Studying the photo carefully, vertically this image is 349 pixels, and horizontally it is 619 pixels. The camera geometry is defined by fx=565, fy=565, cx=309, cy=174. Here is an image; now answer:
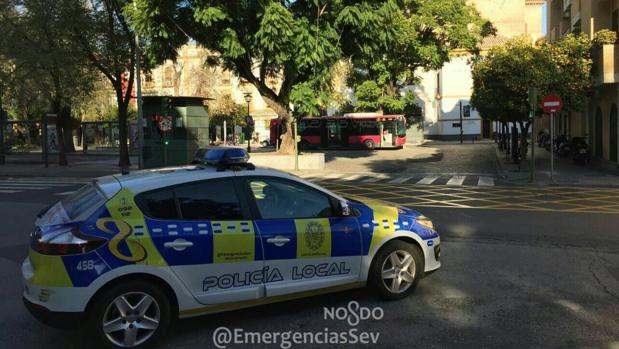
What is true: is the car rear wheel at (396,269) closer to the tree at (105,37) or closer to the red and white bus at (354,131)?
the tree at (105,37)

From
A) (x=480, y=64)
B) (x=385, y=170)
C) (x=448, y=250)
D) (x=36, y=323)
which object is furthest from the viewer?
(x=385, y=170)

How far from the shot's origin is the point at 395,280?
559 cm

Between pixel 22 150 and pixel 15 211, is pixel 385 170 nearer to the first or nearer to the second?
pixel 15 211

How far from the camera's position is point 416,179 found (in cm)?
2109

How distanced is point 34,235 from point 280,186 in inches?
82.5

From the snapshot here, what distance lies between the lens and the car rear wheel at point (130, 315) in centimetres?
430

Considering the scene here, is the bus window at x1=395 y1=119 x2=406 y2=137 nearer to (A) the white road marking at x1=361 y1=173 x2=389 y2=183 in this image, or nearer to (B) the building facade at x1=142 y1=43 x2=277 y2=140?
(B) the building facade at x1=142 y1=43 x2=277 y2=140

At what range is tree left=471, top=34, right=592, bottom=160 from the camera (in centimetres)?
2159

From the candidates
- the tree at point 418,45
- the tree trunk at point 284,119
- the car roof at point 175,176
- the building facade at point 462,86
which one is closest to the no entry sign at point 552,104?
the tree trunk at point 284,119

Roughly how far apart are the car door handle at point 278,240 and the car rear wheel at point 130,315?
38.5 inches

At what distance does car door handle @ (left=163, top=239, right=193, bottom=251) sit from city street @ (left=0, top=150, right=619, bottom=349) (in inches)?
31.3

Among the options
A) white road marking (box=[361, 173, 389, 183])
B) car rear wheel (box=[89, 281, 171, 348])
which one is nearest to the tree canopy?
white road marking (box=[361, 173, 389, 183])

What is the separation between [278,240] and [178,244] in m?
0.86

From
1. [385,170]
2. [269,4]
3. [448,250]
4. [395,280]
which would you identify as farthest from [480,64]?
[395,280]
